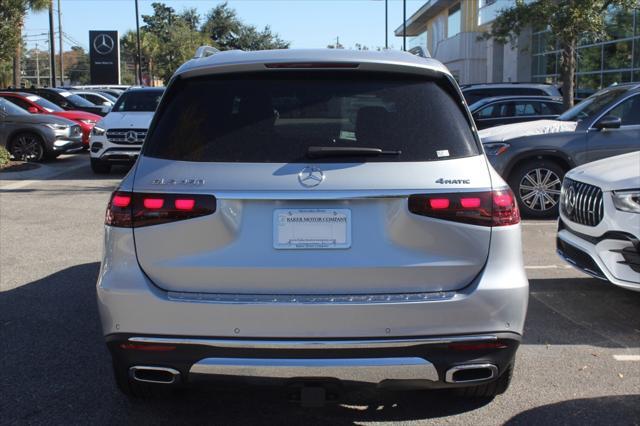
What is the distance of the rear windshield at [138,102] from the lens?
15578mm

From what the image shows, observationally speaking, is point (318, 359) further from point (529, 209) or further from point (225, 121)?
point (529, 209)

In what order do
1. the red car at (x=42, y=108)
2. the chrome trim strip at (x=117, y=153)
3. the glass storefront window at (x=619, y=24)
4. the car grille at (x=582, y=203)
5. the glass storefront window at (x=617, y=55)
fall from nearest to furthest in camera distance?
Answer: the car grille at (x=582, y=203)
the chrome trim strip at (x=117, y=153)
the red car at (x=42, y=108)
the glass storefront window at (x=619, y=24)
the glass storefront window at (x=617, y=55)

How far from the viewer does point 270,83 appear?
342 cm

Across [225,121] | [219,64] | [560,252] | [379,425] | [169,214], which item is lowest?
[379,425]

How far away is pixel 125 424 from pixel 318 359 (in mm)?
1344

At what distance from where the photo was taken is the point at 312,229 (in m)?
3.06

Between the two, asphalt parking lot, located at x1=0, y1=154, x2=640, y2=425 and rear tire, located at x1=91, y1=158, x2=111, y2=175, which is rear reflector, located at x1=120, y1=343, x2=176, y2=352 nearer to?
asphalt parking lot, located at x1=0, y1=154, x2=640, y2=425

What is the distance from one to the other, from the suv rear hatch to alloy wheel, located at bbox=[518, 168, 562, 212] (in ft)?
21.4

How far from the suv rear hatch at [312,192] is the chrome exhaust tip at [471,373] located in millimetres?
358

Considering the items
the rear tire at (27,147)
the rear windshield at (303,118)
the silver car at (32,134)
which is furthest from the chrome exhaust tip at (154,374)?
the rear tire at (27,147)

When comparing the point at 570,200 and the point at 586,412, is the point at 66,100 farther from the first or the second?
the point at 586,412

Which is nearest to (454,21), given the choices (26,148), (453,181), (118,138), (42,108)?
(42,108)

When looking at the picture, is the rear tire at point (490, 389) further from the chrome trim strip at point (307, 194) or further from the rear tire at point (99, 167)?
→ the rear tire at point (99, 167)

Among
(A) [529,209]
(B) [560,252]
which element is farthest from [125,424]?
(A) [529,209]
